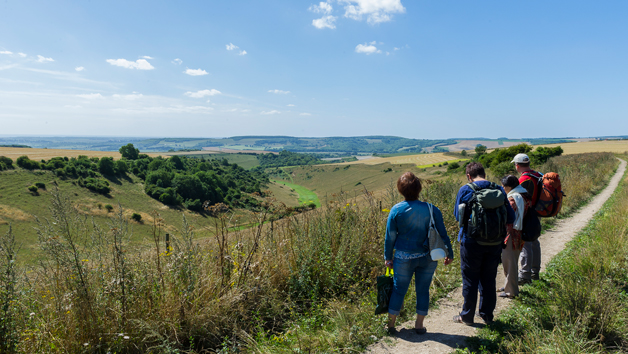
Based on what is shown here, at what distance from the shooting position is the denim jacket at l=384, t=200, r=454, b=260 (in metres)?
3.15

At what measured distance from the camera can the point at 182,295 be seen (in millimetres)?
3420

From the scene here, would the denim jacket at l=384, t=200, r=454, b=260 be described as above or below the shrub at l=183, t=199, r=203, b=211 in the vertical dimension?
above

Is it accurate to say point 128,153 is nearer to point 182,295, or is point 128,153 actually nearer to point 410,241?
point 182,295

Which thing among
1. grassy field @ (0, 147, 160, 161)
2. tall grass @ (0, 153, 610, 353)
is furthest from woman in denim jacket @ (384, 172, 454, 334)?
grassy field @ (0, 147, 160, 161)

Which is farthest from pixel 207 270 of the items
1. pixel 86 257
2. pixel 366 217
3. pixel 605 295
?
pixel 605 295

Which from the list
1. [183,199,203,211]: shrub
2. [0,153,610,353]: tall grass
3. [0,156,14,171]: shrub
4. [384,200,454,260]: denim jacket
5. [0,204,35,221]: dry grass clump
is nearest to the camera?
[0,153,610,353]: tall grass

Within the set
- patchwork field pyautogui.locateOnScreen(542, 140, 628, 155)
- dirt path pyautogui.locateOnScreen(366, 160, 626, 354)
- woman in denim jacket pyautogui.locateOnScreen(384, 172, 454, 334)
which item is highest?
patchwork field pyautogui.locateOnScreen(542, 140, 628, 155)

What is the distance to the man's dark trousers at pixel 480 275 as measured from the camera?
3381mm

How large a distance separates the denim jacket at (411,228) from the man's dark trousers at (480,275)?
16.6 inches

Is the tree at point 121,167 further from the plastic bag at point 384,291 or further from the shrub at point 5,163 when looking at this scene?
the plastic bag at point 384,291

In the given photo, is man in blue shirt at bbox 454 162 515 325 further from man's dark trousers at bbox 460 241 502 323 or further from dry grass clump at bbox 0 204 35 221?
dry grass clump at bbox 0 204 35 221

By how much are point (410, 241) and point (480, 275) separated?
3.62ft

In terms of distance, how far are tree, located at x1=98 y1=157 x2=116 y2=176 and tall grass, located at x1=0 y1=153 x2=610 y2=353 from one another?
3715 inches

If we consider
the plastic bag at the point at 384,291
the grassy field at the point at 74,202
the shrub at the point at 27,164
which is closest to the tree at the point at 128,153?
the grassy field at the point at 74,202
